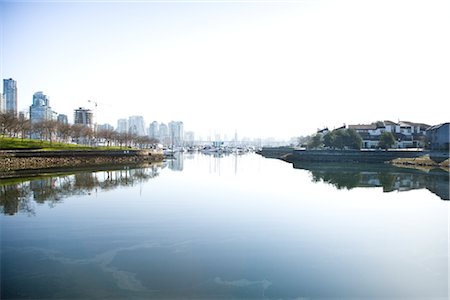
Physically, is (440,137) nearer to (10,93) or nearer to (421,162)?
(421,162)

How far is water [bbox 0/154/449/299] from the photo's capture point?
285 inches

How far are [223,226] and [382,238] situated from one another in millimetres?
5147

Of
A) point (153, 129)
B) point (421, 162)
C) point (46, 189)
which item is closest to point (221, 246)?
point (46, 189)

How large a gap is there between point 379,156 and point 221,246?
40373 mm

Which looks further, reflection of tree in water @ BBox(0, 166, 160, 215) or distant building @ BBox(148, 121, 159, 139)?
distant building @ BBox(148, 121, 159, 139)

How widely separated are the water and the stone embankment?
12937 millimetres

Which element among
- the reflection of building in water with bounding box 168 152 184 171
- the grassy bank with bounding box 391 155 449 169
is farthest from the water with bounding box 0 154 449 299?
the grassy bank with bounding box 391 155 449 169

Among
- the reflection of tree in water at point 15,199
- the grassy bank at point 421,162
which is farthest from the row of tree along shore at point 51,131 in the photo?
the grassy bank at point 421,162

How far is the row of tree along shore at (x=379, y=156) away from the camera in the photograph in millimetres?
37909

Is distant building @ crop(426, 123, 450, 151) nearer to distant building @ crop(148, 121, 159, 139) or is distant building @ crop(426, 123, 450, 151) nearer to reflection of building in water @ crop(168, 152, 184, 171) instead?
reflection of building in water @ crop(168, 152, 184, 171)

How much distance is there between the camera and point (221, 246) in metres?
9.84

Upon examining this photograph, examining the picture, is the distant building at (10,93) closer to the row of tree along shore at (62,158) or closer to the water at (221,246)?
the row of tree along shore at (62,158)

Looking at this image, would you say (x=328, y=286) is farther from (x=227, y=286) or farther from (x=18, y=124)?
(x=18, y=124)

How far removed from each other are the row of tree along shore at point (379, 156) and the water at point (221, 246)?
22.2 metres
